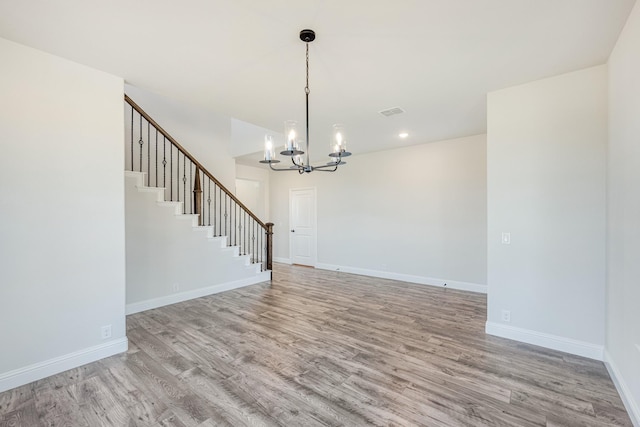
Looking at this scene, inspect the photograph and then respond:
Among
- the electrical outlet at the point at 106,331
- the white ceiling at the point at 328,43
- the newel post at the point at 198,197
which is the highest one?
the white ceiling at the point at 328,43

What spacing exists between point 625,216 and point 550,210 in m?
0.73

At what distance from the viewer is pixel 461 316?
3.81 metres

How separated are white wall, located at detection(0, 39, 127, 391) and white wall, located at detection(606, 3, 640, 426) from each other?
425 centimetres

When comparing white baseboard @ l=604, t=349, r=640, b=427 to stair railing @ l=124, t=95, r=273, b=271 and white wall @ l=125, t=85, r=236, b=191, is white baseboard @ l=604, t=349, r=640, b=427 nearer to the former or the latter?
stair railing @ l=124, t=95, r=273, b=271

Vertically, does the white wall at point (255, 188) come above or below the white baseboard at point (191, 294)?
above

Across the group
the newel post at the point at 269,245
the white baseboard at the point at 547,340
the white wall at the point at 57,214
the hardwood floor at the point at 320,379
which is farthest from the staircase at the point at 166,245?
the white baseboard at the point at 547,340

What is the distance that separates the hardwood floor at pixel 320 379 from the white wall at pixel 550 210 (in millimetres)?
316

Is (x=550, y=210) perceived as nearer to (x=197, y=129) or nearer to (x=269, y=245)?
(x=269, y=245)

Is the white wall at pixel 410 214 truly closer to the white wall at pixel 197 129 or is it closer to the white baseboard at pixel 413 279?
the white baseboard at pixel 413 279

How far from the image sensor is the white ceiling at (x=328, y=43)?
1.90 m

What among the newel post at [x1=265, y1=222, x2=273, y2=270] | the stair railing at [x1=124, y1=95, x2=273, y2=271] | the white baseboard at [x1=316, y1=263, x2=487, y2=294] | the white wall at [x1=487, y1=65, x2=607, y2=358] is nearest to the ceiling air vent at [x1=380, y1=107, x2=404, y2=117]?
the white wall at [x1=487, y1=65, x2=607, y2=358]

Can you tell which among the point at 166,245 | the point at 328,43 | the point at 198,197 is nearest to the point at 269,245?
the point at 198,197

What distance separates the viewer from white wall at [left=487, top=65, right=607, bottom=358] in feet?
8.80

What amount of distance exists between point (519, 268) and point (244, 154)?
5355 mm
